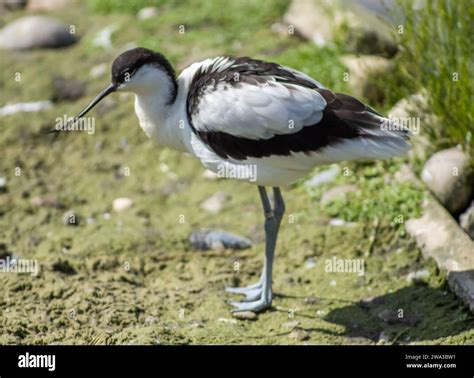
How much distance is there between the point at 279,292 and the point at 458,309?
110 centimetres

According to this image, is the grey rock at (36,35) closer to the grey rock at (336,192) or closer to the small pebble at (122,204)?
the small pebble at (122,204)

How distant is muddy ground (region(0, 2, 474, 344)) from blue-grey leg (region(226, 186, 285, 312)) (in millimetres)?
87

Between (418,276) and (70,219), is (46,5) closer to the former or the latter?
(70,219)

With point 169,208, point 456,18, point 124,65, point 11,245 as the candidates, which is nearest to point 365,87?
point 456,18

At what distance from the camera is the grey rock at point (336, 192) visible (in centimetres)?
623

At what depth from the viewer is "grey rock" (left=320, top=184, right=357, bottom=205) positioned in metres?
6.23

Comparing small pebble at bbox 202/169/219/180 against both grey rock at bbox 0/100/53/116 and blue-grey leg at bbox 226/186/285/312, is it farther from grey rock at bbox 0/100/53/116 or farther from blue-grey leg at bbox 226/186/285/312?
grey rock at bbox 0/100/53/116

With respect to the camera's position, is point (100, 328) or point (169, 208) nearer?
point (100, 328)

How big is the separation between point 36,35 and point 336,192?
3753mm

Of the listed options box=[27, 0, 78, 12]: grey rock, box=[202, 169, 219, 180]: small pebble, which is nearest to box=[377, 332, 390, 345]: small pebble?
box=[202, 169, 219, 180]: small pebble

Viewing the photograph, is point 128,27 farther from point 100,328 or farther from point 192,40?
point 100,328

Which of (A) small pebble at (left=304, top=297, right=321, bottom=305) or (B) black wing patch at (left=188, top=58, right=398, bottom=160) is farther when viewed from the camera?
(A) small pebble at (left=304, top=297, right=321, bottom=305)

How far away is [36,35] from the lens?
28.1 ft

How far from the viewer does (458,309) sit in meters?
4.98
